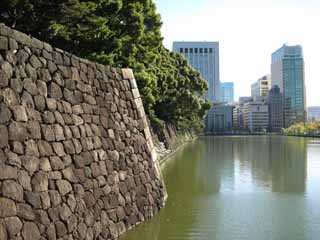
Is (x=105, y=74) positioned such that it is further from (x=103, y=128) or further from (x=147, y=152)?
(x=147, y=152)

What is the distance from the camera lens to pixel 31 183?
210 inches

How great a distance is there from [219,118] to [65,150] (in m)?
116

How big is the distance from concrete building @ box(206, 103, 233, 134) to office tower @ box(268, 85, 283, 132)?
12.1 metres

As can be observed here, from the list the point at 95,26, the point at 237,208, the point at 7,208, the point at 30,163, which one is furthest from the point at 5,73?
the point at 237,208

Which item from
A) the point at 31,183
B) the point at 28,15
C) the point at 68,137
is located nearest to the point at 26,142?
the point at 31,183

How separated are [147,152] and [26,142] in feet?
13.9

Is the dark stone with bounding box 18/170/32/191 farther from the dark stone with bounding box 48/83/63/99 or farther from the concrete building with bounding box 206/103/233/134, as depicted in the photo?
the concrete building with bounding box 206/103/233/134

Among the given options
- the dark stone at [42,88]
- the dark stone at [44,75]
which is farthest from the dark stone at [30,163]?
the dark stone at [44,75]

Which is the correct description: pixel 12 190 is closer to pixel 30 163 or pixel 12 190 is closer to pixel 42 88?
pixel 30 163

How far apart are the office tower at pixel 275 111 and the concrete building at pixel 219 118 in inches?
475

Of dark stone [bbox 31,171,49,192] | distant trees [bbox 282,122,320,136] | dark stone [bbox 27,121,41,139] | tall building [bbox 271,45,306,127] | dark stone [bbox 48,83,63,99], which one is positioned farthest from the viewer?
tall building [bbox 271,45,306,127]

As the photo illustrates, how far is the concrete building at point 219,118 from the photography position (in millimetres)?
115250

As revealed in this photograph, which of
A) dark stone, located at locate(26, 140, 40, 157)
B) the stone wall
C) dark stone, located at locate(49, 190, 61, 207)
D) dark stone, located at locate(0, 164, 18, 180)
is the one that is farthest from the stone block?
dark stone, located at locate(49, 190, 61, 207)

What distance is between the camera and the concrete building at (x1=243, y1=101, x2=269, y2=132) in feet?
390
